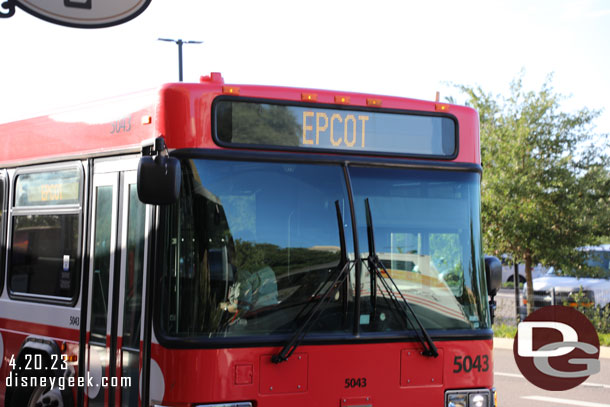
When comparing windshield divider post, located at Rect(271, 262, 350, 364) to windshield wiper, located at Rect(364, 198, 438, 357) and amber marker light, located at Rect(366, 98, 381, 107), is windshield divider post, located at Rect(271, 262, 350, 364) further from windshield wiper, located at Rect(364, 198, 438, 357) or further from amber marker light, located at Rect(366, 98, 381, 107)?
amber marker light, located at Rect(366, 98, 381, 107)

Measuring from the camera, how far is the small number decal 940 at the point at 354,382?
5909 mm

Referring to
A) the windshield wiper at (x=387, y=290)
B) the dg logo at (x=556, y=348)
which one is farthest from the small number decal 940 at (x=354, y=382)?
Result: the dg logo at (x=556, y=348)

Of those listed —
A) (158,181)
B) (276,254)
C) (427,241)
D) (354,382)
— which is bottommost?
(354,382)

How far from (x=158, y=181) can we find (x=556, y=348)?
13630 millimetres

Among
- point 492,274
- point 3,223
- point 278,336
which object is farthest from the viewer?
point 3,223

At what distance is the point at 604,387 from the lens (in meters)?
12.9

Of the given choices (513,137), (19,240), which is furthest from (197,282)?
(513,137)

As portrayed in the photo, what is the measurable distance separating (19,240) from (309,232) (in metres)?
3.22

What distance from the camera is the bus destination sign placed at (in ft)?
19.6

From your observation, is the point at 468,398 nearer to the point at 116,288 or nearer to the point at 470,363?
the point at 470,363

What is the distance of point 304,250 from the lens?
19.2 feet

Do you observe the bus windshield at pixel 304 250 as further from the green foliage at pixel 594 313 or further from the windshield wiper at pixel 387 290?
the green foliage at pixel 594 313

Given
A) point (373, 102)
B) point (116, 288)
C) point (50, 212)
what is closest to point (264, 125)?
point (373, 102)

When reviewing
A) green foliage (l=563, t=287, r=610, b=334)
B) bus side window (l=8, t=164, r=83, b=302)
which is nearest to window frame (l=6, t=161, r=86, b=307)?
bus side window (l=8, t=164, r=83, b=302)
